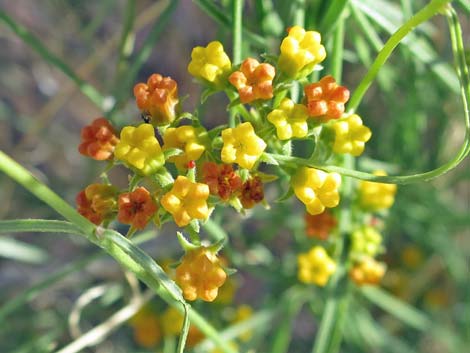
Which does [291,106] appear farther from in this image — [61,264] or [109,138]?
[61,264]

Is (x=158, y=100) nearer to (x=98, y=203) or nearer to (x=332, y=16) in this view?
(x=98, y=203)

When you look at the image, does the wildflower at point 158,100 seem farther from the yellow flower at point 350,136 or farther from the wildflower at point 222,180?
the yellow flower at point 350,136

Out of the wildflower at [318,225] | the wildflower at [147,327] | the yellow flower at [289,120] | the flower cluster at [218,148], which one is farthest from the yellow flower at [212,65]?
the wildflower at [147,327]

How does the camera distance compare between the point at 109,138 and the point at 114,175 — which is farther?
the point at 114,175

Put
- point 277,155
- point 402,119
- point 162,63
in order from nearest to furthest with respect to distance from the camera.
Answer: point 277,155 → point 402,119 → point 162,63

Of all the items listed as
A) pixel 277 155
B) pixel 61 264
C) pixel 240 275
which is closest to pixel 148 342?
pixel 61 264
